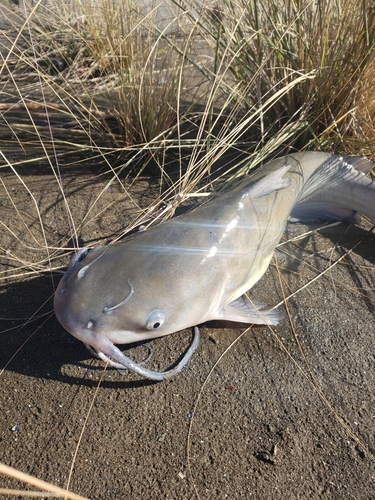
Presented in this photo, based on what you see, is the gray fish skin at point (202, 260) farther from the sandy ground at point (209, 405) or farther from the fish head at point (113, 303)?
the sandy ground at point (209, 405)

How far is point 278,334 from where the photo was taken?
2221 mm

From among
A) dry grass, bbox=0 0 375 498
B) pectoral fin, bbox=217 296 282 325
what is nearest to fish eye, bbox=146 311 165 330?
pectoral fin, bbox=217 296 282 325

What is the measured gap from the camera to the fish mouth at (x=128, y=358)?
5.73 feet

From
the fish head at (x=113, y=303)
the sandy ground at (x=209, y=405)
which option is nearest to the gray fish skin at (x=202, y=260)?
the fish head at (x=113, y=303)

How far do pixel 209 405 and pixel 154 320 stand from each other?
0.44 meters

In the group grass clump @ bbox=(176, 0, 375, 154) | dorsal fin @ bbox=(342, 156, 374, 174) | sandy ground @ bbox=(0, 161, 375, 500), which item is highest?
grass clump @ bbox=(176, 0, 375, 154)

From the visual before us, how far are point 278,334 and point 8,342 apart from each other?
125 cm

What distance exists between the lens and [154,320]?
1804mm

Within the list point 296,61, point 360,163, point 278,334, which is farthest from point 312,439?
point 296,61

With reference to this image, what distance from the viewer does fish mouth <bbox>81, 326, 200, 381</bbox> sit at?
175 cm

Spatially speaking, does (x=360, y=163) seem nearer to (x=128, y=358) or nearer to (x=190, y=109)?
(x=190, y=109)

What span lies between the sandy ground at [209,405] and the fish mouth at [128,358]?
0.05m

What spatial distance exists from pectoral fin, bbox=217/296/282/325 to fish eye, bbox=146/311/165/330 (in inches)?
15.5

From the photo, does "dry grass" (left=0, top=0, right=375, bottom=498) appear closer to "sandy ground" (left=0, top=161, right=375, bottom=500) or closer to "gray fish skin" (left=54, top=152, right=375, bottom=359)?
"gray fish skin" (left=54, top=152, right=375, bottom=359)
